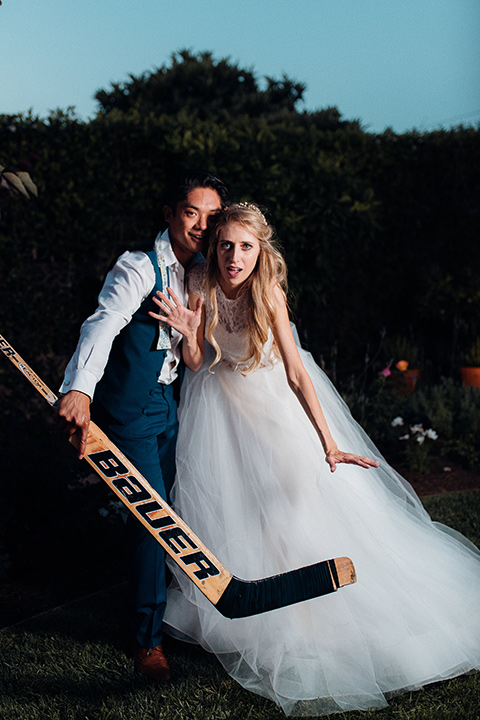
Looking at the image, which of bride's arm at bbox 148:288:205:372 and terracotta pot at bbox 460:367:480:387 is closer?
bride's arm at bbox 148:288:205:372

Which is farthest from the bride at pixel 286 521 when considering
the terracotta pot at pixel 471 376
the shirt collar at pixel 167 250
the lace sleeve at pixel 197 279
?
the terracotta pot at pixel 471 376

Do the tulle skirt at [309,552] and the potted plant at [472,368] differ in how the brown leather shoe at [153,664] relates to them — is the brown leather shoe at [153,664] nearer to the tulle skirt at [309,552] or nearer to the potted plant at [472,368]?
the tulle skirt at [309,552]

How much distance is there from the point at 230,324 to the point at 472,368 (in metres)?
4.68

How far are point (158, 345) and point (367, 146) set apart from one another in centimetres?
559

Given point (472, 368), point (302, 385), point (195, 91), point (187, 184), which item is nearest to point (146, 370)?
point (302, 385)

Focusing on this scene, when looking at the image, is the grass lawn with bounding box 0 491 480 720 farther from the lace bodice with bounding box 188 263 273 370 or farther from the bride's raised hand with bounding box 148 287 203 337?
the bride's raised hand with bounding box 148 287 203 337

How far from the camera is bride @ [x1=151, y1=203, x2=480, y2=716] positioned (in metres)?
2.18

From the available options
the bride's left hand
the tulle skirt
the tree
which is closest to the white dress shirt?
the tulle skirt

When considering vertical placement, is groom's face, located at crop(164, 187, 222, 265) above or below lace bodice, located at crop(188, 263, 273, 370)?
above

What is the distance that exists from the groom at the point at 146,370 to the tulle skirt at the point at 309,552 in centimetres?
19

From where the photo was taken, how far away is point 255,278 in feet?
7.96

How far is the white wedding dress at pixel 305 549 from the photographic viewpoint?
2166 mm

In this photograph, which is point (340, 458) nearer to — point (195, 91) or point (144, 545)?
point (144, 545)

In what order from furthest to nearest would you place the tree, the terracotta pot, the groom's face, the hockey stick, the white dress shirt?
the tree → the terracotta pot → the groom's face → the white dress shirt → the hockey stick
